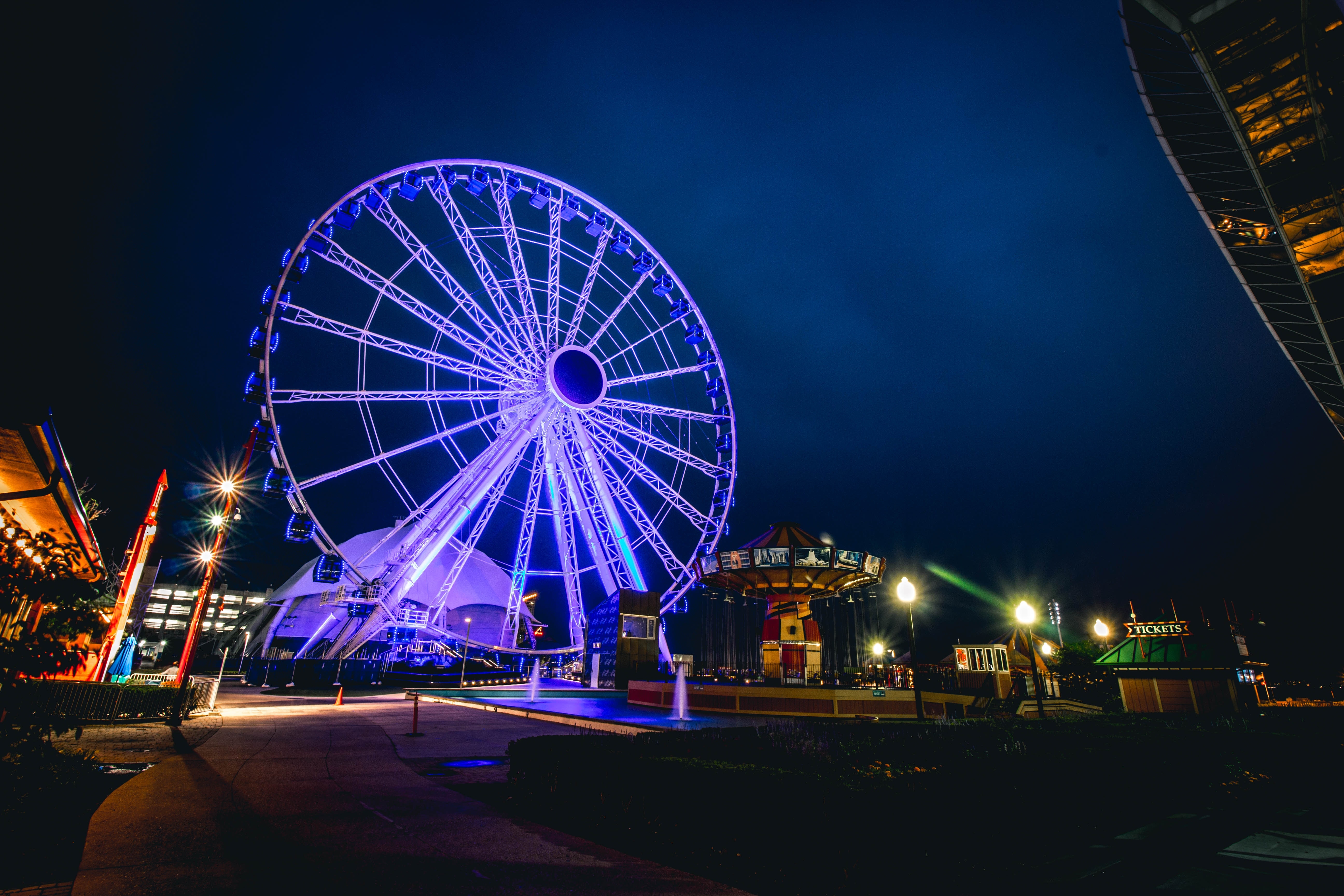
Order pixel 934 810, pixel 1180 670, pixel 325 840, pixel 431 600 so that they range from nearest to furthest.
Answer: pixel 934 810 → pixel 325 840 → pixel 1180 670 → pixel 431 600

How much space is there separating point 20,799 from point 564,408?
26434mm

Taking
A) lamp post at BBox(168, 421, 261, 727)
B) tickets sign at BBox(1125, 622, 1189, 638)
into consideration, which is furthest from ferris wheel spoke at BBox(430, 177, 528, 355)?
tickets sign at BBox(1125, 622, 1189, 638)

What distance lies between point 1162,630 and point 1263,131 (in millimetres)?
25492

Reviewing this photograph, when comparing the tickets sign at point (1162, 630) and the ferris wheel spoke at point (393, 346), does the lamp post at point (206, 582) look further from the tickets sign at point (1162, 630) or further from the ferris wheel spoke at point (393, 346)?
the tickets sign at point (1162, 630)

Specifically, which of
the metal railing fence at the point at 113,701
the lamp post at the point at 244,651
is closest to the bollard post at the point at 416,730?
the metal railing fence at the point at 113,701

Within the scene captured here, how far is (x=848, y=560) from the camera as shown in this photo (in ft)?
86.9

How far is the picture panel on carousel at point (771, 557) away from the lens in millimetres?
26094

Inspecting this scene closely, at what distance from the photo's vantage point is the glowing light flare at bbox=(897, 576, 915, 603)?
13047 mm

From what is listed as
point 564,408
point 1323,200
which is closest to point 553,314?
point 564,408

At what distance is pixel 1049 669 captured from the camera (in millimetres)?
41156

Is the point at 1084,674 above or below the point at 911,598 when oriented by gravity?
below

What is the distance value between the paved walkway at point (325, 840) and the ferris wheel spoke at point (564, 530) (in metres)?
21.6

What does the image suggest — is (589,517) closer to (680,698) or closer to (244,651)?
(680,698)

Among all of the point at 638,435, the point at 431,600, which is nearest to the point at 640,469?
the point at 638,435
